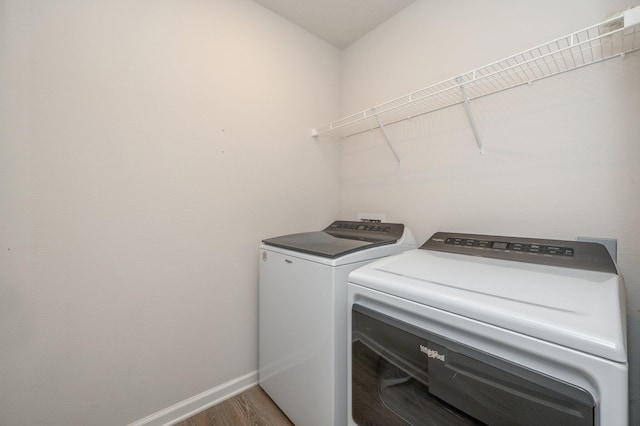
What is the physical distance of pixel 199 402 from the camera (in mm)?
1435

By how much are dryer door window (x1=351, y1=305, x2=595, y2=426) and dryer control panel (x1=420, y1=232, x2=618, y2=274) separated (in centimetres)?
58

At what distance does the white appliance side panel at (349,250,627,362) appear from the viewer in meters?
0.54

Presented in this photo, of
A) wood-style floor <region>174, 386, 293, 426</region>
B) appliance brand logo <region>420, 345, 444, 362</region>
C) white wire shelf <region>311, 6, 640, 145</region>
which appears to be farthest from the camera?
wood-style floor <region>174, 386, 293, 426</region>

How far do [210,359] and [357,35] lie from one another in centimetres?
253

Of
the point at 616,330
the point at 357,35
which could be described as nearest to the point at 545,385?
the point at 616,330

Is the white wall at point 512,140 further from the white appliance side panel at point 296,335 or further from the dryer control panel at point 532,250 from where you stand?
the white appliance side panel at point 296,335

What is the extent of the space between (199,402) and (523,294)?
1691 mm

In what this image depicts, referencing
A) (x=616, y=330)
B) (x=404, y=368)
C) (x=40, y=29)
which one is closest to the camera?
(x=616, y=330)

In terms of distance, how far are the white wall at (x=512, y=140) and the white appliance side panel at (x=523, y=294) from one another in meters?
0.35

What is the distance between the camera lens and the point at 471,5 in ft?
4.60

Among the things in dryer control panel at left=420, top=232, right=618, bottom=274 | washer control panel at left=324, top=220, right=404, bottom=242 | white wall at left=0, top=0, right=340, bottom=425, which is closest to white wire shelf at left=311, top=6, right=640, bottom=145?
dryer control panel at left=420, top=232, right=618, bottom=274

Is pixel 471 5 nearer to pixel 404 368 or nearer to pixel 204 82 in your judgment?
pixel 204 82

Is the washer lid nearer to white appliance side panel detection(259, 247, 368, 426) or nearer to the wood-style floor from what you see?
white appliance side panel detection(259, 247, 368, 426)

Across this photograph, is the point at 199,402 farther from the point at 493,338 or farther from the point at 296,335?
the point at 493,338
